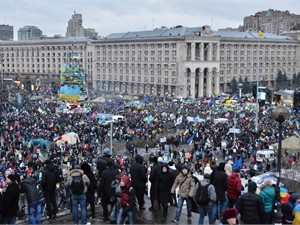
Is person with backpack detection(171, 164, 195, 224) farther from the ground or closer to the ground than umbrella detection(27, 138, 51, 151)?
farther from the ground

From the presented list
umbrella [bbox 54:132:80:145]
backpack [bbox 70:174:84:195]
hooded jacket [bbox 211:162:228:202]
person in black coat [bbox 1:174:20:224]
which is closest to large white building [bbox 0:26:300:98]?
umbrella [bbox 54:132:80:145]

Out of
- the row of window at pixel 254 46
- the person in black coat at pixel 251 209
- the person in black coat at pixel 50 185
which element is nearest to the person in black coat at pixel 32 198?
the person in black coat at pixel 50 185

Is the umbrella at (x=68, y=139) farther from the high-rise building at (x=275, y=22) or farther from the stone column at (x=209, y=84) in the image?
the high-rise building at (x=275, y=22)

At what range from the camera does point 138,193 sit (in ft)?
34.0

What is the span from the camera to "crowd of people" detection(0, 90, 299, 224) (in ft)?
30.2

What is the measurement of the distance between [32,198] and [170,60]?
253ft

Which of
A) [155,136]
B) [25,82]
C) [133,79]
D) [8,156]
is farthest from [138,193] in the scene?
[25,82]

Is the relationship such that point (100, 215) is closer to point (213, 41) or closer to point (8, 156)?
point (8, 156)

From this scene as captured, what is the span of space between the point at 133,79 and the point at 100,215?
83057 mm

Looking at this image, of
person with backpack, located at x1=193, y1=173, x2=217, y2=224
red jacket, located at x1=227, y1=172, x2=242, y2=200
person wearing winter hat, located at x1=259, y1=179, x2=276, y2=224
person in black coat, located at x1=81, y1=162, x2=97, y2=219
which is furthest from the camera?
red jacket, located at x1=227, y1=172, x2=242, y2=200

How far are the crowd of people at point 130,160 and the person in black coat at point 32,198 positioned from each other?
0.07 feet

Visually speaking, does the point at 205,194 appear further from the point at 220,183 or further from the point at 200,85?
the point at 200,85

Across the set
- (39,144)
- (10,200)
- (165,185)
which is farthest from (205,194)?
(39,144)

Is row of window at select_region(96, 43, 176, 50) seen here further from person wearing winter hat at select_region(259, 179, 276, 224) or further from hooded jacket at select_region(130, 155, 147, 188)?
person wearing winter hat at select_region(259, 179, 276, 224)
